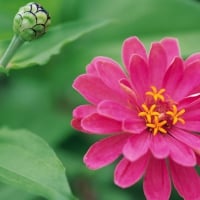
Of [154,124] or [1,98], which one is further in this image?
[1,98]

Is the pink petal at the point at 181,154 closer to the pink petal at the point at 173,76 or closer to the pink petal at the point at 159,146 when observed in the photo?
the pink petal at the point at 159,146

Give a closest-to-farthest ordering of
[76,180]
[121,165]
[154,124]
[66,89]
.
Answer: [121,165] → [154,124] → [76,180] → [66,89]

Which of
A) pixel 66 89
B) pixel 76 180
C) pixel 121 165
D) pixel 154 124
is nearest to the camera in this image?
pixel 121 165

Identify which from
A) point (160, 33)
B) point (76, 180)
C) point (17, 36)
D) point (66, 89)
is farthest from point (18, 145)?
point (160, 33)

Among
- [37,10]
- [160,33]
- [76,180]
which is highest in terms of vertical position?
[37,10]

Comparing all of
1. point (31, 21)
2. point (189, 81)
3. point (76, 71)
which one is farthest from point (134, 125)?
point (76, 71)

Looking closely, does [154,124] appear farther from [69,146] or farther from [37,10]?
[69,146]

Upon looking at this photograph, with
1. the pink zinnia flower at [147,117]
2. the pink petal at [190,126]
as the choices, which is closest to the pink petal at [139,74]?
the pink zinnia flower at [147,117]

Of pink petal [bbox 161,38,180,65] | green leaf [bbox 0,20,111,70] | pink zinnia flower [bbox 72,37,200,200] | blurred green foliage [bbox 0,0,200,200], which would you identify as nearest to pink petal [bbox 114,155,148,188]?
pink zinnia flower [bbox 72,37,200,200]

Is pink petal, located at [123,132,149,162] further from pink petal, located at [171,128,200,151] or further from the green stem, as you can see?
the green stem

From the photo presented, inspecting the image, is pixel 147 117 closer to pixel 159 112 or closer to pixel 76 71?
pixel 159 112
